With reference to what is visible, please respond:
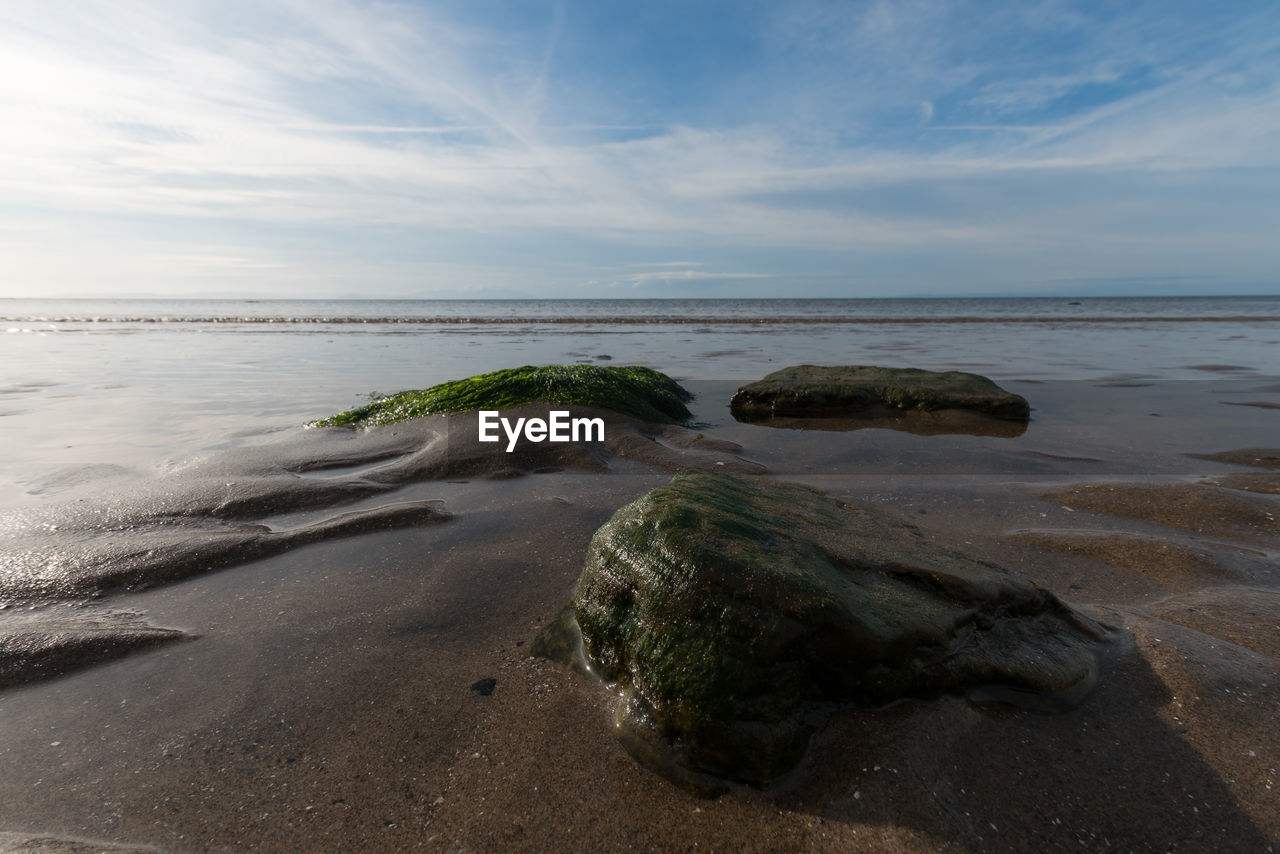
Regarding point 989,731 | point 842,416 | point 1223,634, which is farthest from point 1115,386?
point 989,731

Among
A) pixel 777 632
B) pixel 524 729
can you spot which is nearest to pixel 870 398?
pixel 777 632

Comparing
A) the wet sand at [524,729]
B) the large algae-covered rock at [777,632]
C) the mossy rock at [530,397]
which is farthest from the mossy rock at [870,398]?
the large algae-covered rock at [777,632]

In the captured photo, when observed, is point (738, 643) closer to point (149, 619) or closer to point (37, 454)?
point (149, 619)

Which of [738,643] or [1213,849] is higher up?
[738,643]

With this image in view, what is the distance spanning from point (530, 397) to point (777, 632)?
195 inches

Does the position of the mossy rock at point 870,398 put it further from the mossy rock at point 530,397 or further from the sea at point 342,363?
the sea at point 342,363

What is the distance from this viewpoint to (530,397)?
651 centimetres

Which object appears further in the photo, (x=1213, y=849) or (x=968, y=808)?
(x=968, y=808)

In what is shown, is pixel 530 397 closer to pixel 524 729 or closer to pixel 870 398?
pixel 870 398

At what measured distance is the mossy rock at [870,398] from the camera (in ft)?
23.0

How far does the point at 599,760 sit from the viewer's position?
6.16ft

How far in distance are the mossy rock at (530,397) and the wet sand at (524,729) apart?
2791 mm

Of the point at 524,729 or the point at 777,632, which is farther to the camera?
the point at 524,729

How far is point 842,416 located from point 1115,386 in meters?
4.67
